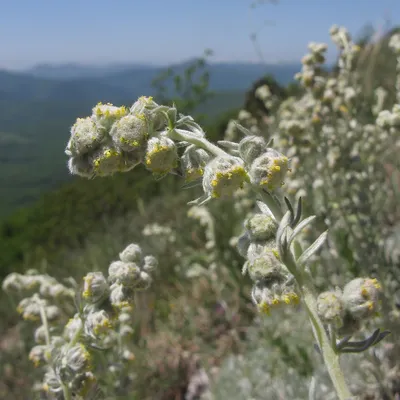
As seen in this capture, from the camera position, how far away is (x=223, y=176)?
1.43 m

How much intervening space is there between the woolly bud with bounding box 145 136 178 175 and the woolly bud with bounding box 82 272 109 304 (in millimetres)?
606

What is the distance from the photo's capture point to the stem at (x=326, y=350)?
4.43 ft

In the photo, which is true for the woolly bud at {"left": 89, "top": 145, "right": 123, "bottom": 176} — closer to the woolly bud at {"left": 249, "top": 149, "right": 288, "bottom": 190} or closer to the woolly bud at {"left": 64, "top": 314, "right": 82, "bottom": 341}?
the woolly bud at {"left": 249, "top": 149, "right": 288, "bottom": 190}

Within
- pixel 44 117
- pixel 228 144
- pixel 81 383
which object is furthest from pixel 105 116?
pixel 44 117

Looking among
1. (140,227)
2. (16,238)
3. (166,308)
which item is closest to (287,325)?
(166,308)

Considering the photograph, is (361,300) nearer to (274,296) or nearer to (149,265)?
(274,296)

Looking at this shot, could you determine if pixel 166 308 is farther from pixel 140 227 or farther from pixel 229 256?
pixel 140 227

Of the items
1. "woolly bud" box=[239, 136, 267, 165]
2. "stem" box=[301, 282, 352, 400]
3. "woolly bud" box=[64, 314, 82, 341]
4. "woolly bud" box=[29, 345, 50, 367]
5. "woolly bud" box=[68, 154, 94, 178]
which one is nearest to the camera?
"stem" box=[301, 282, 352, 400]

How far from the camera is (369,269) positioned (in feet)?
9.71

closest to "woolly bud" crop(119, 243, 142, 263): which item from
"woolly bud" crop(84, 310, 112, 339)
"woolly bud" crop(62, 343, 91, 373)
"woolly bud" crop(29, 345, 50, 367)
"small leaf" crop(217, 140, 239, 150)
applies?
"woolly bud" crop(84, 310, 112, 339)

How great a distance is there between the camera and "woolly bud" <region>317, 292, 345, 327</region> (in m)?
1.37

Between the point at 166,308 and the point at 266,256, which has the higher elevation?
the point at 266,256

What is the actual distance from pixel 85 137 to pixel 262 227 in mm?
→ 585

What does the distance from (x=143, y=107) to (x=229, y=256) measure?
377 cm
